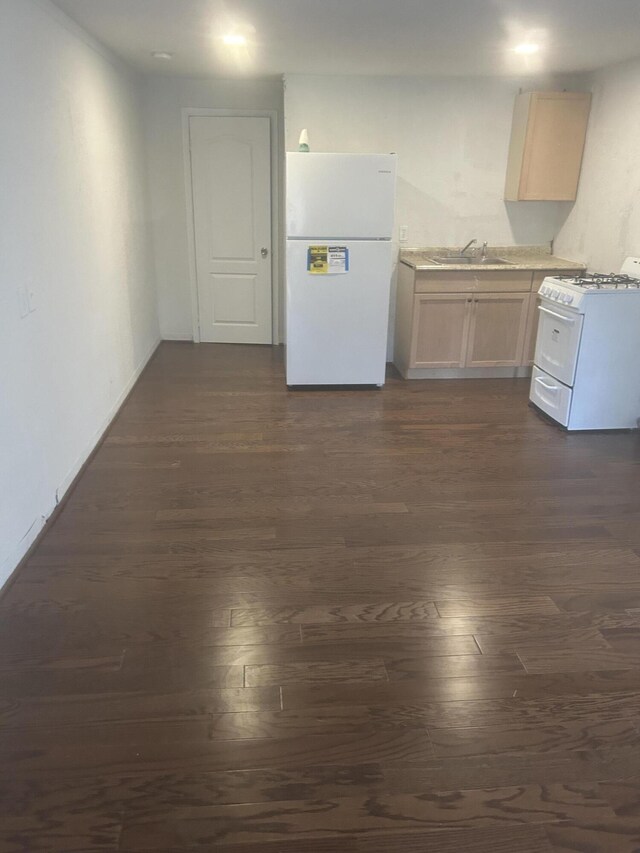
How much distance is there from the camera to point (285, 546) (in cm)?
268

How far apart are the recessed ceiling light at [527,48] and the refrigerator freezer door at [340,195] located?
37.6 inches

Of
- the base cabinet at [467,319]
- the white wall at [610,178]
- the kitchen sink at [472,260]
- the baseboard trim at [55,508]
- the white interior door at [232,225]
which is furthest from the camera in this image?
the white interior door at [232,225]

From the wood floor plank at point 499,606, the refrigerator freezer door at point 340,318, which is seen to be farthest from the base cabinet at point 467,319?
the wood floor plank at point 499,606

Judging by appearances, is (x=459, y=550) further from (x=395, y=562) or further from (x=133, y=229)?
(x=133, y=229)

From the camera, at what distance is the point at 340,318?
460 centimetres

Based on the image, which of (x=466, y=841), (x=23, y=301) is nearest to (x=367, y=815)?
(x=466, y=841)

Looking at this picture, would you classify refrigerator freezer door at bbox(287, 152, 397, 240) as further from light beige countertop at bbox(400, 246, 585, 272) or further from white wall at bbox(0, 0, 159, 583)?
white wall at bbox(0, 0, 159, 583)

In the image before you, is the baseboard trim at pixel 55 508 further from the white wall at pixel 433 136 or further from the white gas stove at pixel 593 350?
the white gas stove at pixel 593 350

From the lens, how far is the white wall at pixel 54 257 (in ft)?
8.00

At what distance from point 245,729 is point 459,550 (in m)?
1.27

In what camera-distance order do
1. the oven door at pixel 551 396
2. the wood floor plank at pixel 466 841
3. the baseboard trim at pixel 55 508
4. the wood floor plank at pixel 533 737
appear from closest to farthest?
the wood floor plank at pixel 466 841
the wood floor plank at pixel 533 737
the baseboard trim at pixel 55 508
the oven door at pixel 551 396

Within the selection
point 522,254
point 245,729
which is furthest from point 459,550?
point 522,254

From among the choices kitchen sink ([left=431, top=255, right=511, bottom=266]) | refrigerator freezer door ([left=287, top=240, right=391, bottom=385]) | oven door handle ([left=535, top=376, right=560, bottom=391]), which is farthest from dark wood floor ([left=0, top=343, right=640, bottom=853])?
kitchen sink ([left=431, top=255, right=511, bottom=266])

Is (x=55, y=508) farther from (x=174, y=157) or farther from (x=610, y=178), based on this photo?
(x=610, y=178)
